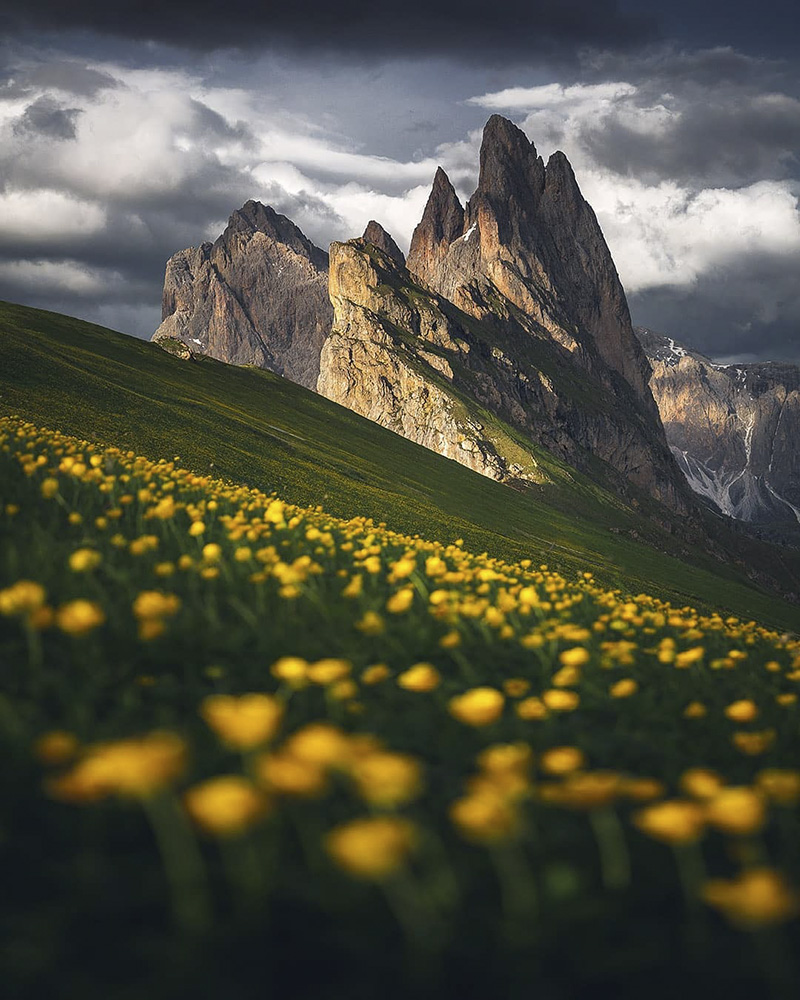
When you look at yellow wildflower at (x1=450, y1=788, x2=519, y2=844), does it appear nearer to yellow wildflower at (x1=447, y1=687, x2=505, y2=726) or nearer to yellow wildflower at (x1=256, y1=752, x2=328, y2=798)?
yellow wildflower at (x1=256, y1=752, x2=328, y2=798)

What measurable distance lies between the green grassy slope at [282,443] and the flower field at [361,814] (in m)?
25.0

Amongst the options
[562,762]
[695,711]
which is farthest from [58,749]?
[695,711]

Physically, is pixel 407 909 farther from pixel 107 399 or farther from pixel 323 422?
pixel 323 422

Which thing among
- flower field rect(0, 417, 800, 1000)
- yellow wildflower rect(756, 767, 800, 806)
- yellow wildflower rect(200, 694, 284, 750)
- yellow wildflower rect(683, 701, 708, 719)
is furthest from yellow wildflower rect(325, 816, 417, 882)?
yellow wildflower rect(683, 701, 708, 719)

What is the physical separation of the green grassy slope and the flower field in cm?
2496

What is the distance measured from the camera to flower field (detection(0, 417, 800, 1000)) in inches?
92.9

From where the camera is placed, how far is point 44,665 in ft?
14.6

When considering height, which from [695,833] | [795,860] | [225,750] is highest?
[695,833]

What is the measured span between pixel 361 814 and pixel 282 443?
4412cm

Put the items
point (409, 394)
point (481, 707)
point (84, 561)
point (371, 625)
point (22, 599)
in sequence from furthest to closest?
1. point (409, 394)
2. point (371, 625)
3. point (84, 561)
4. point (22, 599)
5. point (481, 707)

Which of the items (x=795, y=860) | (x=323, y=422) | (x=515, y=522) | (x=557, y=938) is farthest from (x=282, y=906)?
(x=323, y=422)

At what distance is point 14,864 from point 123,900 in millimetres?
492

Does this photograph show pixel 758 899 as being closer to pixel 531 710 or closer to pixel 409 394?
pixel 531 710

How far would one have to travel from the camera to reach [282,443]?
46.2m
